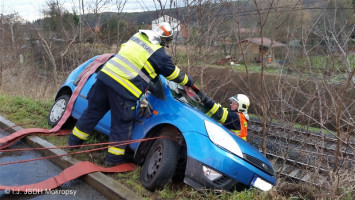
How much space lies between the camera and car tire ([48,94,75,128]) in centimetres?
536

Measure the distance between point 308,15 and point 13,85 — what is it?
553 inches

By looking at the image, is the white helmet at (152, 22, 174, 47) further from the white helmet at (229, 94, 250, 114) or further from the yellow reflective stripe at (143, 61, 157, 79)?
the white helmet at (229, 94, 250, 114)

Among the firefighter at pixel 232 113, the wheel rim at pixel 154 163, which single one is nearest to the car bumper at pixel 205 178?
the wheel rim at pixel 154 163

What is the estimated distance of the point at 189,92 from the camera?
14.6 ft

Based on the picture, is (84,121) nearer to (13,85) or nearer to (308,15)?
(308,15)

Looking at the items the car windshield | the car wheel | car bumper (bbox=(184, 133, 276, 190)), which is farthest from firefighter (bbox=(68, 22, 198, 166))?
car bumper (bbox=(184, 133, 276, 190))

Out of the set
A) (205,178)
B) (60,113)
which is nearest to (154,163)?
(205,178)

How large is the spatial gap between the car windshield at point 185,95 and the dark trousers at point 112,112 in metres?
0.62

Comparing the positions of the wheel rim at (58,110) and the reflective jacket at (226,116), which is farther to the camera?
the wheel rim at (58,110)

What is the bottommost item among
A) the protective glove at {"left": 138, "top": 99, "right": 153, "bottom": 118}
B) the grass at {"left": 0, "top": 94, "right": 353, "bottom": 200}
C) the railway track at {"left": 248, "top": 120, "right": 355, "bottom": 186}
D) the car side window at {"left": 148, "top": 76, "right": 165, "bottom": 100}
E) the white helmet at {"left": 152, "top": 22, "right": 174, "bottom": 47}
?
the railway track at {"left": 248, "top": 120, "right": 355, "bottom": 186}

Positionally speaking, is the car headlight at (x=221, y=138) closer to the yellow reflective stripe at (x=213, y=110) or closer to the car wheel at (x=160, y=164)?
the car wheel at (x=160, y=164)

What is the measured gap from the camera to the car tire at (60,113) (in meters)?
5.36

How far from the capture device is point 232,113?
468 cm

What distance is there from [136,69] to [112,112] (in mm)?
647
